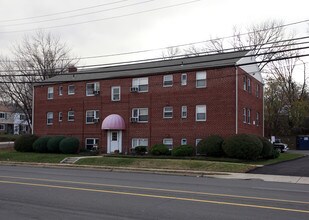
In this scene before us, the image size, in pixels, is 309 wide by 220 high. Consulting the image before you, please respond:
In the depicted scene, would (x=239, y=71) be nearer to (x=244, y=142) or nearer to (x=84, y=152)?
(x=244, y=142)

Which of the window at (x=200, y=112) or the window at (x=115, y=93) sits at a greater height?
the window at (x=115, y=93)

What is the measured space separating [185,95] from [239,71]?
4698mm

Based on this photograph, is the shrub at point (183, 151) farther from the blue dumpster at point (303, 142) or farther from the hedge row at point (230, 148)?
the blue dumpster at point (303, 142)

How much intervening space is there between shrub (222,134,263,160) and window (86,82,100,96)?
47.5ft

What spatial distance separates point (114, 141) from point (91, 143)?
260 cm

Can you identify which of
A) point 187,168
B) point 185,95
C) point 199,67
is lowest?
point 187,168

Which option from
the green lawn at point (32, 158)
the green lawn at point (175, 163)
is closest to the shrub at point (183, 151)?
the green lawn at point (175, 163)

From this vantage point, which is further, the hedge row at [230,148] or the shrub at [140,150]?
the shrub at [140,150]

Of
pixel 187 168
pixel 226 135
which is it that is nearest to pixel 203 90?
pixel 226 135

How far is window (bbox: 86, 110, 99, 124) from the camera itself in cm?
3751

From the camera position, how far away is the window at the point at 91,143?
37259 millimetres

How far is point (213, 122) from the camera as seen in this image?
31.8 m

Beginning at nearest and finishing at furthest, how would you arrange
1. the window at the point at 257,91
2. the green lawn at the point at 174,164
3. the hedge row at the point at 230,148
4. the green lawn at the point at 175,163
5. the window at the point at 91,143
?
the green lawn at the point at 174,164 < the green lawn at the point at 175,163 < the hedge row at the point at 230,148 < the window at the point at 91,143 < the window at the point at 257,91

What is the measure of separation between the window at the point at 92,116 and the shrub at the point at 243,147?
13867mm
